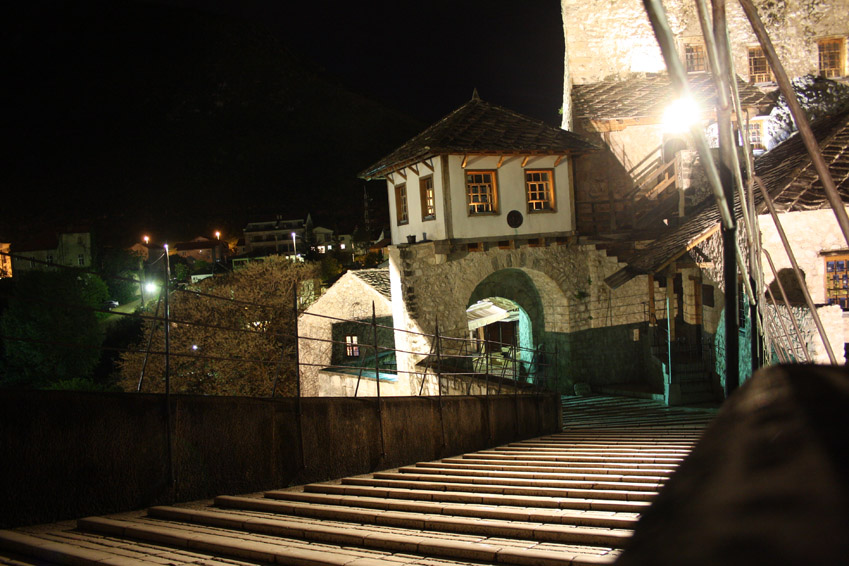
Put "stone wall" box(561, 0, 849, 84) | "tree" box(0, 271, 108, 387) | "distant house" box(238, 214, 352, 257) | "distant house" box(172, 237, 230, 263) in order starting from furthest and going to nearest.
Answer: "distant house" box(172, 237, 230, 263) → "distant house" box(238, 214, 352, 257) → "tree" box(0, 271, 108, 387) → "stone wall" box(561, 0, 849, 84)

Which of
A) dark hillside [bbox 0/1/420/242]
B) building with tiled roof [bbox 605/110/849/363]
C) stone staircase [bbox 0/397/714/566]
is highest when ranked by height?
dark hillside [bbox 0/1/420/242]

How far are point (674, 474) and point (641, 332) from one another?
758 inches

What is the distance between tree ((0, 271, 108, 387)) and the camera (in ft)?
128

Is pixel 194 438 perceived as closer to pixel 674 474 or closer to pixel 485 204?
pixel 674 474

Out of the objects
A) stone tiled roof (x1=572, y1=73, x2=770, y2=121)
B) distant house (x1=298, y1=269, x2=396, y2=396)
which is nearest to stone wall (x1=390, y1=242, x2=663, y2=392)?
distant house (x1=298, y1=269, x2=396, y2=396)

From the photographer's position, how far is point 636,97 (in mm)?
21062

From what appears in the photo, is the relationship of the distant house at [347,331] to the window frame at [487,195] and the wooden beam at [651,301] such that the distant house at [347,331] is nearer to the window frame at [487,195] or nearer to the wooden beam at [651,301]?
the window frame at [487,195]

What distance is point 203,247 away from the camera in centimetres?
7988

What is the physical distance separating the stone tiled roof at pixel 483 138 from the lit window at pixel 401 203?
66cm

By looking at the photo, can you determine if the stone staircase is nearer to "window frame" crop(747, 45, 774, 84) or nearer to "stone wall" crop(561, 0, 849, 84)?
"stone wall" crop(561, 0, 849, 84)

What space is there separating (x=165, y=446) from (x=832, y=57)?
27106 millimetres

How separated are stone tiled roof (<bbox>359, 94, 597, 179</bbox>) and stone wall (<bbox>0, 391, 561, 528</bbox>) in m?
9.99

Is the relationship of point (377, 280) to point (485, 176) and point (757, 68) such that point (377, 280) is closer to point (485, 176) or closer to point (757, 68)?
point (485, 176)

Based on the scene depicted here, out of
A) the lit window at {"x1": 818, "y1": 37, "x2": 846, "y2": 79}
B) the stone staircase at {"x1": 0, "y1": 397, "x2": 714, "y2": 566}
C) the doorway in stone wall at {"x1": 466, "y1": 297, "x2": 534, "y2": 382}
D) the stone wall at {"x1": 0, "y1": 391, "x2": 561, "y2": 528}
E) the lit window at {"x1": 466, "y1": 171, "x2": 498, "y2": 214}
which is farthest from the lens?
the lit window at {"x1": 818, "y1": 37, "x2": 846, "y2": 79}
